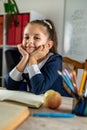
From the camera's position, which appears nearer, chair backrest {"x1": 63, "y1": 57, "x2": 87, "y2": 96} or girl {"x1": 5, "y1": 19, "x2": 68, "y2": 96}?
girl {"x1": 5, "y1": 19, "x2": 68, "y2": 96}

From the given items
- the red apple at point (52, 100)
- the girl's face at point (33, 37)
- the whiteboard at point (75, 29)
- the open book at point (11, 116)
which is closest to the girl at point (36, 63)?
the girl's face at point (33, 37)

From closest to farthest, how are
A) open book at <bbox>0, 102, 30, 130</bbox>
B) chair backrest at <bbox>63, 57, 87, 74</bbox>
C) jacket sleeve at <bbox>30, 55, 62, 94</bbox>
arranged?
open book at <bbox>0, 102, 30, 130</bbox>
jacket sleeve at <bbox>30, 55, 62, 94</bbox>
chair backrest at <bbox>63, 57, 87, 74</bbox>

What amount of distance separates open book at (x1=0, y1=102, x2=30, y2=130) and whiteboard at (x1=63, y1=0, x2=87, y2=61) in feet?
6.25

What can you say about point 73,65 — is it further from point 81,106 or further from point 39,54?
point 81,106

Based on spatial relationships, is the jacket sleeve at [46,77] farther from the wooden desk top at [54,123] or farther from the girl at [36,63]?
the wooden desk top at [54,123]

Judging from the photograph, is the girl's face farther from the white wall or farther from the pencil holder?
the white wall

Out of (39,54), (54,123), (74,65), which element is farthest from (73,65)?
(54,123)

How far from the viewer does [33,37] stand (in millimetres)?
1211

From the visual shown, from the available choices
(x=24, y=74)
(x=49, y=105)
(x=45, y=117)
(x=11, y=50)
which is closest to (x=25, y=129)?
(x=45, y=117)

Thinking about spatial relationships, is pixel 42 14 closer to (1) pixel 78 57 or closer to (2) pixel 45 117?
(1) pixel 78 57

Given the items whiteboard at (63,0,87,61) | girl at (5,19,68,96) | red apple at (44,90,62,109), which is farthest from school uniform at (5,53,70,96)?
whiteboard at (63,0,87,61)

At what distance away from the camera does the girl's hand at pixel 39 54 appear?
114 centimetres

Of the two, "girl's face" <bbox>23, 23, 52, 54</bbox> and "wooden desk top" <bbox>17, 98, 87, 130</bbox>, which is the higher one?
"girl's face" <bbox>23, 23, 52, 54</bbox>

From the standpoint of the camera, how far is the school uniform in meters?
1.05
